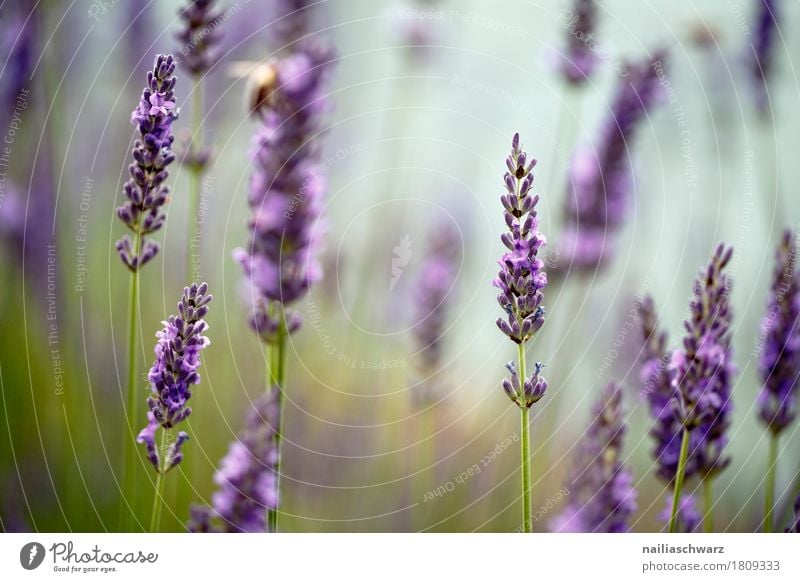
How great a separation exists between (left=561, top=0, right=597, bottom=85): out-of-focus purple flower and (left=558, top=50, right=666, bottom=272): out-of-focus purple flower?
10cm

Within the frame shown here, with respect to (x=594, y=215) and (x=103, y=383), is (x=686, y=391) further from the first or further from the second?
(x=103, y=383)

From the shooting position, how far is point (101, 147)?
6.65 ft

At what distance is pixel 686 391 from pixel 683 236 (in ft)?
3.59

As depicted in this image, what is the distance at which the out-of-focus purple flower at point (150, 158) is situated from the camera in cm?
116

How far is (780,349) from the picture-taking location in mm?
1399

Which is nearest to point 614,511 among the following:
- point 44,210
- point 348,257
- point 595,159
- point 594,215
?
point 594,215

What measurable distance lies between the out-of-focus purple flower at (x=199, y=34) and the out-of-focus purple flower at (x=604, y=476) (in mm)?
1006

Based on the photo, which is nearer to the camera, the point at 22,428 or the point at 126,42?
the point at 22,428

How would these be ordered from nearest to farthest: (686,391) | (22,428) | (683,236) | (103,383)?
(686,391) → (22,428) → (103,383) → (683,236)

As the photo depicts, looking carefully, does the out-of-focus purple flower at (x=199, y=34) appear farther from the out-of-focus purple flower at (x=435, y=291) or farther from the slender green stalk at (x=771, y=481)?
the slender green stalk at (x=771, y=481)

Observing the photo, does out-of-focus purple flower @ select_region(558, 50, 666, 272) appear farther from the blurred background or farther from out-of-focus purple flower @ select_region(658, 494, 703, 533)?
out-of-focus purple flower @ select_region(658, 494, 703, 533)

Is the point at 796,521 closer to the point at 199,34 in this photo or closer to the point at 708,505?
the point at 708,505
